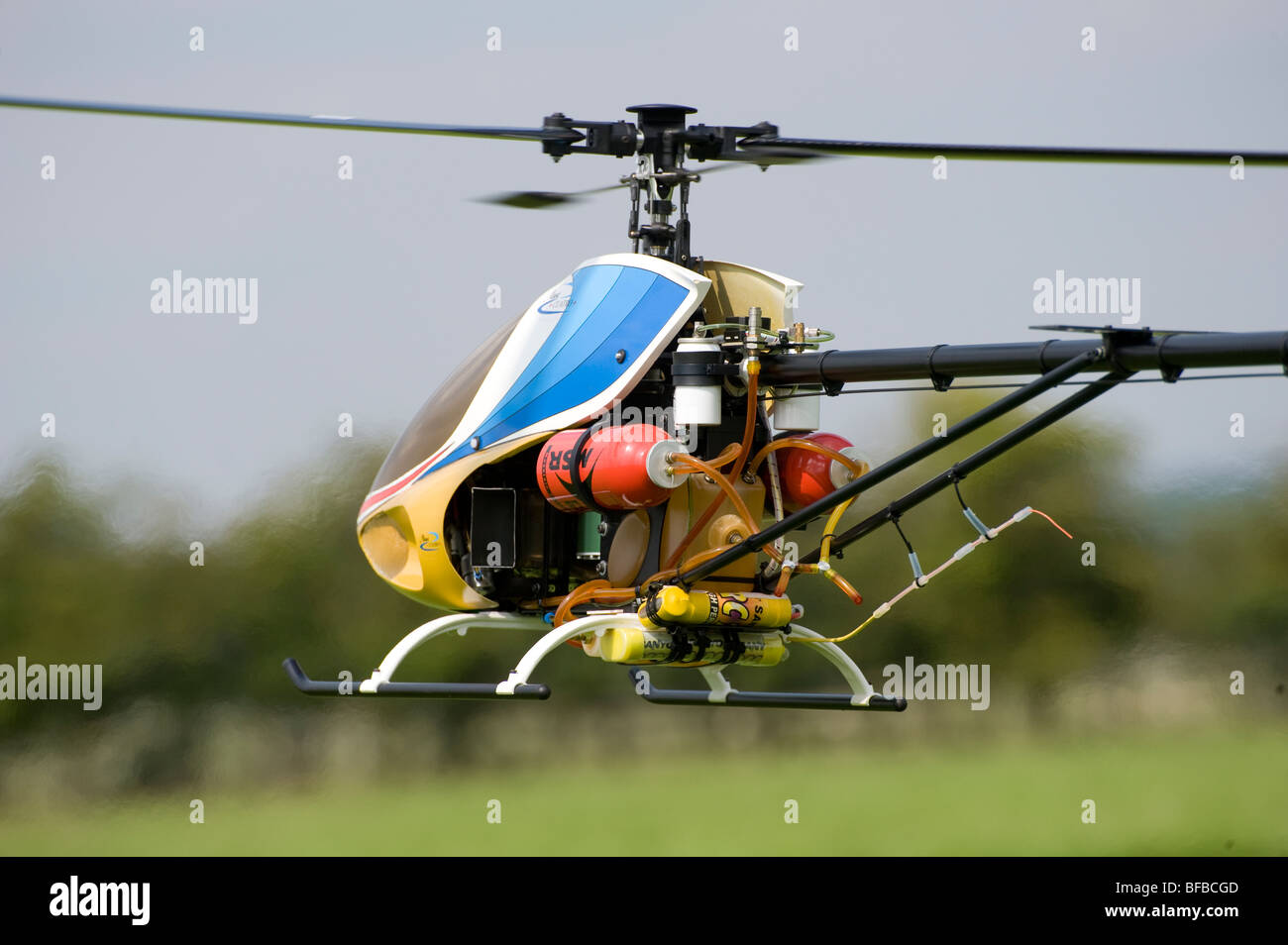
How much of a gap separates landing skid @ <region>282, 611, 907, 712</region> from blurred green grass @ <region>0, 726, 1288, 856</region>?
347 centimetres

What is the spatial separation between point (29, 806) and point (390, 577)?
4325 millimetres

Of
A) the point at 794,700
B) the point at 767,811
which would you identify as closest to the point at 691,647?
the point at 794,700

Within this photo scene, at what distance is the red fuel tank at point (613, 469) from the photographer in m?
7.57

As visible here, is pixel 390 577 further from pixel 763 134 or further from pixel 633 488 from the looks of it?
pixel 763 134

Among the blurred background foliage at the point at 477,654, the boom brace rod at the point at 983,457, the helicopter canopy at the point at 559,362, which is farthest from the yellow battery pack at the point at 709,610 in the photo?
the blurred background foliage at the point at 477,654

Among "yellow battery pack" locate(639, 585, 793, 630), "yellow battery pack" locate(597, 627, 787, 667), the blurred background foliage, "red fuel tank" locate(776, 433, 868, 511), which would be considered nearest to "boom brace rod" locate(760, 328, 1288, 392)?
"red fuel tank" locate(776, 433, 868, 511)

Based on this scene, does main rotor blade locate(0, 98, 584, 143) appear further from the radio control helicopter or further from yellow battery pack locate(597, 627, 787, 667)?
yellow battery pack locate(597, 627, 787, 667)

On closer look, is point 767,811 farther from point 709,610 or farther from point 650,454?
point 650,454

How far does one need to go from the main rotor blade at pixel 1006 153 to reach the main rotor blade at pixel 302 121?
0.94 metres

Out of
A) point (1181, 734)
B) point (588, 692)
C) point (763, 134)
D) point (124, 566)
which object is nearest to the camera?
point (763, 134)

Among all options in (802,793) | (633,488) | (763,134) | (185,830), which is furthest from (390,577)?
(802,793)

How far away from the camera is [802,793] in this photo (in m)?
12.5

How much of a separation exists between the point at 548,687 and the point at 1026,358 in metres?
2.69

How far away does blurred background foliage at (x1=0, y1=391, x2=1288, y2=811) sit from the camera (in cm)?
1175
